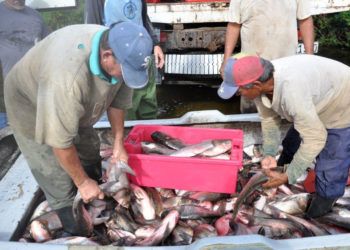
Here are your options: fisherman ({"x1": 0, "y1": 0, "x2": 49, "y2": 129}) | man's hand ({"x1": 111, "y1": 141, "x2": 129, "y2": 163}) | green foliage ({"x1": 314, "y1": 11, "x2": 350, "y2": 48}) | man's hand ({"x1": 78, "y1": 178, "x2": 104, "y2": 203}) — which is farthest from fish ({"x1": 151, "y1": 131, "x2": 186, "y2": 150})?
green foliage ({"x1": 314, "y1": 11, "x2": 350, "y2": 48})

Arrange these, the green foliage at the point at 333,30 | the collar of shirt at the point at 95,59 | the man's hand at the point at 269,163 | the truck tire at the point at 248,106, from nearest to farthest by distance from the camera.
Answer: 1. the collar of shirt at the point at 95,59
2. the man's hand at the point at 269,163
3. the truck tire at the point at 248,106
4. the green foliage at the point at 333,30

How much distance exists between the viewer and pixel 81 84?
250 cm

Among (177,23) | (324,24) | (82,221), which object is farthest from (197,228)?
(324,24)

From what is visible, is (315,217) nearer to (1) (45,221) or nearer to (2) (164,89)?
(1) (45,221)

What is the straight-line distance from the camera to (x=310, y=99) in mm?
2795

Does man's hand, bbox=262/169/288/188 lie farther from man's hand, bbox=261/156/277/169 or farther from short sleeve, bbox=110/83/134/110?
short sleeve, bbox=110/83/134/110

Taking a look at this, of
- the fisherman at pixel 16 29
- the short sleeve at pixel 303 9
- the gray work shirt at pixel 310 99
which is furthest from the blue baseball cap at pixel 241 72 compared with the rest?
the fisherman at pixel 16 29

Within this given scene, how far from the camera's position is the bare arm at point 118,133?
333cm

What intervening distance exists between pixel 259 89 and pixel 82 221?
1.83 metres

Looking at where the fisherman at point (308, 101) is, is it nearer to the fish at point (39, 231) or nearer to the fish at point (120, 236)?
the fish at point (120, 236)

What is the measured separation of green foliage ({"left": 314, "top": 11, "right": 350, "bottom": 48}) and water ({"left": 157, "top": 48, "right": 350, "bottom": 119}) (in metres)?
5.67

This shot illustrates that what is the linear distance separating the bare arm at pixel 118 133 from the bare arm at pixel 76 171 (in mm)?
440

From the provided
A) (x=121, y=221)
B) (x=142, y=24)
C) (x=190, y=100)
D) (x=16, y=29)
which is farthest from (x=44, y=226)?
(x=190, y=100)

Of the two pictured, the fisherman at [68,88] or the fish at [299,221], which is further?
the fish at [299,221]
